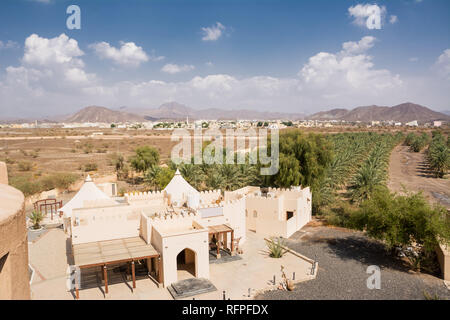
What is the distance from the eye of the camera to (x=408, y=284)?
44.3 feet

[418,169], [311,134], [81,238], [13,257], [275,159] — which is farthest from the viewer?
[418,169]

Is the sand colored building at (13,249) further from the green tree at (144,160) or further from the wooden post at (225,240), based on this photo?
the green tree at (144,160)

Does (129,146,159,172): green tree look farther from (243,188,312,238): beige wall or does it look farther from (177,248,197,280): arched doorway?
(177,248,197,280): arched doorway

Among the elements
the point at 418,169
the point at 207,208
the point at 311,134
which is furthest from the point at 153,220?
the point at 418,169

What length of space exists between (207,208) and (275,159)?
11218 millimetres

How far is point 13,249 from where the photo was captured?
322cm

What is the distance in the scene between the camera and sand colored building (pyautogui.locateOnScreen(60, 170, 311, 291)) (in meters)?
13.2

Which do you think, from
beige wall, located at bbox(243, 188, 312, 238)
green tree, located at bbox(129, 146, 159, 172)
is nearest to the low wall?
beige wall, located at bbox(243, 188, 312, 238)

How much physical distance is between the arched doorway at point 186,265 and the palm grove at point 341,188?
28.3ft

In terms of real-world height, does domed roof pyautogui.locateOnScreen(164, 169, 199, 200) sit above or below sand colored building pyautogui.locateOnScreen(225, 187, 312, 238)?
above

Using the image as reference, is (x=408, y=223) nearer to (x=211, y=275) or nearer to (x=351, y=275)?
(x=351, y=275)

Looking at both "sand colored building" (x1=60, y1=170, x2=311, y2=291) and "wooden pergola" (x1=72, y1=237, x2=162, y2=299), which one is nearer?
"wooden pergola" (x1=72, y1=237, x2=162, y2=299)

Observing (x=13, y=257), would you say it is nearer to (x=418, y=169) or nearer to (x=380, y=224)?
(x=380, y=224)

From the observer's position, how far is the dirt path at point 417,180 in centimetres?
3177
